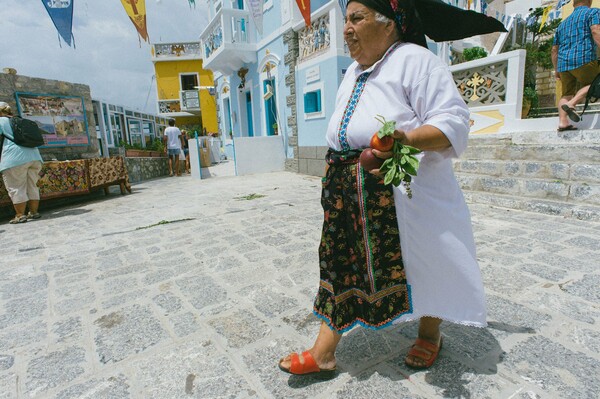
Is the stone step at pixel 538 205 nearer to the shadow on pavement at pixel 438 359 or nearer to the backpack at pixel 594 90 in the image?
the backpack at pixel 594 90

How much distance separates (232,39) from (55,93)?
5702mm

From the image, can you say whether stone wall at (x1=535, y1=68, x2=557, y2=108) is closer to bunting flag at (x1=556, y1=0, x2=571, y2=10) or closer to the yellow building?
bunting flag at (x1=556, y1=0, x2=571, y2=10)

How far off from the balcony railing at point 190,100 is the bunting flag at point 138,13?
1758 centimetres

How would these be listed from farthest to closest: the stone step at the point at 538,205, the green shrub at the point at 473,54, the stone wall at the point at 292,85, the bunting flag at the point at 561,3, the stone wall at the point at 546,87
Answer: the stone wall at the point at 546,87 < the green shrub at the point at 473,54 < the bunting flag at the point at 561,3 < the stone wall at the point at 292,85 < the stone step at the point at 538,205

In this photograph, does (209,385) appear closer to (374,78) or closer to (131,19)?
(374,78)

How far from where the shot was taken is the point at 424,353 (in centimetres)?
168

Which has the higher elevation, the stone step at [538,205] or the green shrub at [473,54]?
the green shrub at [473,54]

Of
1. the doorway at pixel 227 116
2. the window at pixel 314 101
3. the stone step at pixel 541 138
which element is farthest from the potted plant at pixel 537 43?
the doorway at pixel 227 116

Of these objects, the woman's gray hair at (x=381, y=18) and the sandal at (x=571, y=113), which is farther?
the sandal at (x=571, y=113)

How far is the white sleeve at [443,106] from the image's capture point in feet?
4.21

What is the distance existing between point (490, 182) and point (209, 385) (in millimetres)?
5093

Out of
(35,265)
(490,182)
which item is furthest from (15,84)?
(490,182)

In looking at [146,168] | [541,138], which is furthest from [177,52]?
[541,138]

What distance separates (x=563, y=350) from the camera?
1769mm
